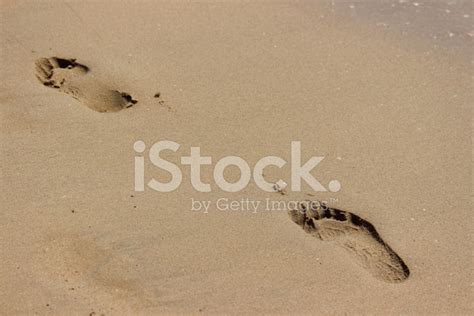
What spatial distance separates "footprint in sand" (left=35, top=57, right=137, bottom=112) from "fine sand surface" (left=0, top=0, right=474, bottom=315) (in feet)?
0.04

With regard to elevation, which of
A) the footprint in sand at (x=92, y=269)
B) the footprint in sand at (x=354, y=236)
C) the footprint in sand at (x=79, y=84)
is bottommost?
the footprint in sand at (x=92, y=269)

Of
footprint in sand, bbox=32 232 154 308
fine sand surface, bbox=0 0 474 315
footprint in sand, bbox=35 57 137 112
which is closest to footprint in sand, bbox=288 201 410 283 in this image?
fine sand surface, bbox=0 0 474 315

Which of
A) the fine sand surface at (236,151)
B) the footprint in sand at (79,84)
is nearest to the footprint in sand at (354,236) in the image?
the fine sand surface at (236,151)

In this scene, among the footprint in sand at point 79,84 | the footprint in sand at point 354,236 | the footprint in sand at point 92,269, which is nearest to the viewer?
the footprint in sand at point 92,269

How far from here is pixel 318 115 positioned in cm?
323

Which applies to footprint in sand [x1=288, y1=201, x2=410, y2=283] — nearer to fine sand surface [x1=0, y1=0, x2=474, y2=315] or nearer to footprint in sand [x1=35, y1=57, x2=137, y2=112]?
fine sand surface [x1=0, y1=0, x2=474, y2=315]

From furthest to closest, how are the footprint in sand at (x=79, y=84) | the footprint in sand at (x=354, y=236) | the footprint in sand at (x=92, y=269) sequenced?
the footprint in sand at (x=79, y=84) → the footprint in sand at (x=354, y=236) → the footprint in sand at (x=92, y=269)

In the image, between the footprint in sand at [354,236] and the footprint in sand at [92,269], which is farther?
the footprint in sand at [354,236]

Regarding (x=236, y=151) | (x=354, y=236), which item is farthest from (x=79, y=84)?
(x=354, y=236)

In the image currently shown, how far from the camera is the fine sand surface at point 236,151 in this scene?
2547 millimetres

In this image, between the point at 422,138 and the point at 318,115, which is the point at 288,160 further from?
the point at 422,138

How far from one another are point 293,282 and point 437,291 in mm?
653

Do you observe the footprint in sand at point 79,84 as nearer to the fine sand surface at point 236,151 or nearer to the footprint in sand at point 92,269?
the fine sand surface at point 236,151

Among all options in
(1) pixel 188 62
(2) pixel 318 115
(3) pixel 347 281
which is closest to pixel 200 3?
(1) pixel 188 62
